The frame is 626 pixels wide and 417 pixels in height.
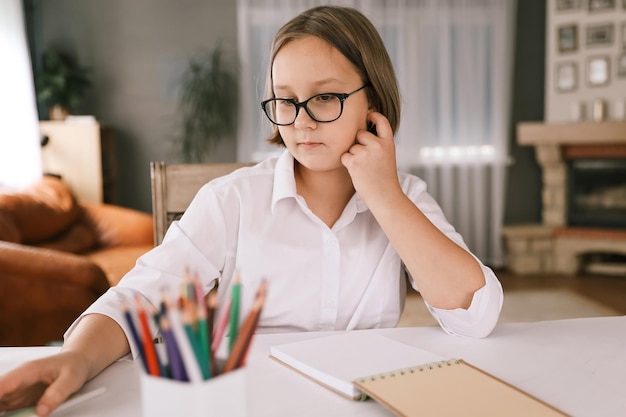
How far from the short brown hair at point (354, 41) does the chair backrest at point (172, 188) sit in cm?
31

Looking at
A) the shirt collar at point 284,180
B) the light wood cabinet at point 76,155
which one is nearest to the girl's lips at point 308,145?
the shirt collar at point 284,180

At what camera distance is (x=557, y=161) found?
4.70 meters

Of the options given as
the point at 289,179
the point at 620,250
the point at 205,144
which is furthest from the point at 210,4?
the point at 289,179

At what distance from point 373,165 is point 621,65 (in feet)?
14.1

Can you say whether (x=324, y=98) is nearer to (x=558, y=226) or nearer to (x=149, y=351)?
(x=149, y=351)

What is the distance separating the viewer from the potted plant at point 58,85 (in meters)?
4.27

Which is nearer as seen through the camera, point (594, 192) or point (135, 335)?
point (135, 335)

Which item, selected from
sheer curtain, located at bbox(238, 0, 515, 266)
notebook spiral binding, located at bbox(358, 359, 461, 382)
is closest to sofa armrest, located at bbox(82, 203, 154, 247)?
sheer curtain, located at bbox(238, 0, 515, 266)

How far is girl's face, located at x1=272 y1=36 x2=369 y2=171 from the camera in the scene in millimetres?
1046

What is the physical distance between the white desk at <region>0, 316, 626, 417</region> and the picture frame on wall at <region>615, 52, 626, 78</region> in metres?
4.15

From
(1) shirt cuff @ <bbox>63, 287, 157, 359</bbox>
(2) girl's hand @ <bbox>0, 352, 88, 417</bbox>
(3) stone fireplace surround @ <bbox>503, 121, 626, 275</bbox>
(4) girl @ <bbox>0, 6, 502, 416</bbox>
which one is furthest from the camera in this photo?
(3) stone fireplace surround @ <bbox>503, 121, 626, 275</bbox>

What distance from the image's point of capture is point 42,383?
2.26 feet

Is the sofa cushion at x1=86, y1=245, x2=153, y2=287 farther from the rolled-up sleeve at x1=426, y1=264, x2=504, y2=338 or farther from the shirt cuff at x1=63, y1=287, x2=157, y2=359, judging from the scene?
the rolled-up sleeve at x1=426, y1=264, x2=504, y2=338

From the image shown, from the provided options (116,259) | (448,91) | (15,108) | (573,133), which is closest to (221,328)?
(116,259)
